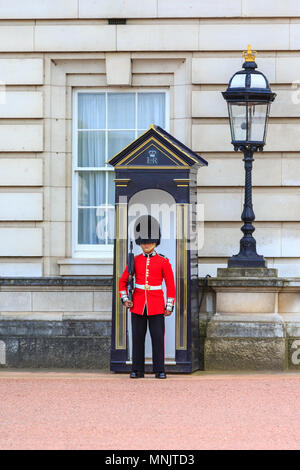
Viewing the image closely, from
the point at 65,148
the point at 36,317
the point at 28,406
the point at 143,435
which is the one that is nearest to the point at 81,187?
the point at 65,148

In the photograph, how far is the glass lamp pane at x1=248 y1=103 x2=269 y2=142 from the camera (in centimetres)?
1248

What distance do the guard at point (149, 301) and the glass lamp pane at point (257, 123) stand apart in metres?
1.51

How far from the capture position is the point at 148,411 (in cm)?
970

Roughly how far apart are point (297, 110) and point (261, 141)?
1.04 meters

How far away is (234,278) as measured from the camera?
41.0 feet

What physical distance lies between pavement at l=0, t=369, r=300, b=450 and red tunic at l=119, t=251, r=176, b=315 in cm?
70

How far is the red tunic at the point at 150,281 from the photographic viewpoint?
39.0 ft

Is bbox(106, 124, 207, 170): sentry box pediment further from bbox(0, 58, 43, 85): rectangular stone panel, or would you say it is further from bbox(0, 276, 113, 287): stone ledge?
bbox(0, 58, 43, 85): rectangular stone panel

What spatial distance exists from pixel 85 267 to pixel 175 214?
1.77 m

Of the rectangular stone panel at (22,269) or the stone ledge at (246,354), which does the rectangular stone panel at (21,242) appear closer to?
the rectangular stone panel at (22,269)

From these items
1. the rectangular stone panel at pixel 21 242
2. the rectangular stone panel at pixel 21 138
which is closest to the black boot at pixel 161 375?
the rectangular stone panel at pixel 21 242

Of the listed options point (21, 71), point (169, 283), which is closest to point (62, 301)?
point (169, 283)
